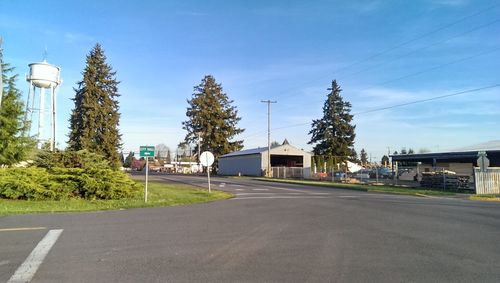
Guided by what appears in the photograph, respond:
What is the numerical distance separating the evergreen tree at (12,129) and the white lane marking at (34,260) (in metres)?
17.1

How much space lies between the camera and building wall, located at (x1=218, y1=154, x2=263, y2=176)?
223 feet

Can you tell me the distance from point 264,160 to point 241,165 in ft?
29.3

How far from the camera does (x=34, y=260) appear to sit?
23.0 feet

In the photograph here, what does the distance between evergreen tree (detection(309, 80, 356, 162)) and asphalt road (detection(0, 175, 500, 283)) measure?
207 feet

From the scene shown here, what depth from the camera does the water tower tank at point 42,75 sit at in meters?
44.1

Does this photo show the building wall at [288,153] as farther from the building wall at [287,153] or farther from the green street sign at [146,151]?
the green street sign at [146,151]

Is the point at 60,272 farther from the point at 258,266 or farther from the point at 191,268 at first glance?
the point at 258,266

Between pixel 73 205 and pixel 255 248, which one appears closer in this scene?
pixel 255 248

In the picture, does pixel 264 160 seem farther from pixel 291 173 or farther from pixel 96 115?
pixel 96 115

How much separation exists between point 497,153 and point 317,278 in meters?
45.3

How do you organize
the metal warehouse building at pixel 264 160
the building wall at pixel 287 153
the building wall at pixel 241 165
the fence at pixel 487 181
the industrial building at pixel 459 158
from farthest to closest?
the building wall at pixel 241 165, the metal warehouse building at pixel 264 160, the building wall at pixel 287 153, the industrial building at pixel 459 158, the fence at pixel 487 181

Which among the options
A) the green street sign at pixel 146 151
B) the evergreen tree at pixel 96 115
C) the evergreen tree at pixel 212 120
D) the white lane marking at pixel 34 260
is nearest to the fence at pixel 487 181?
the green street sign at pixel 146 151

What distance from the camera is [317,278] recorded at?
6113 millimetres

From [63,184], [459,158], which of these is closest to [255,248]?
[63,184]
